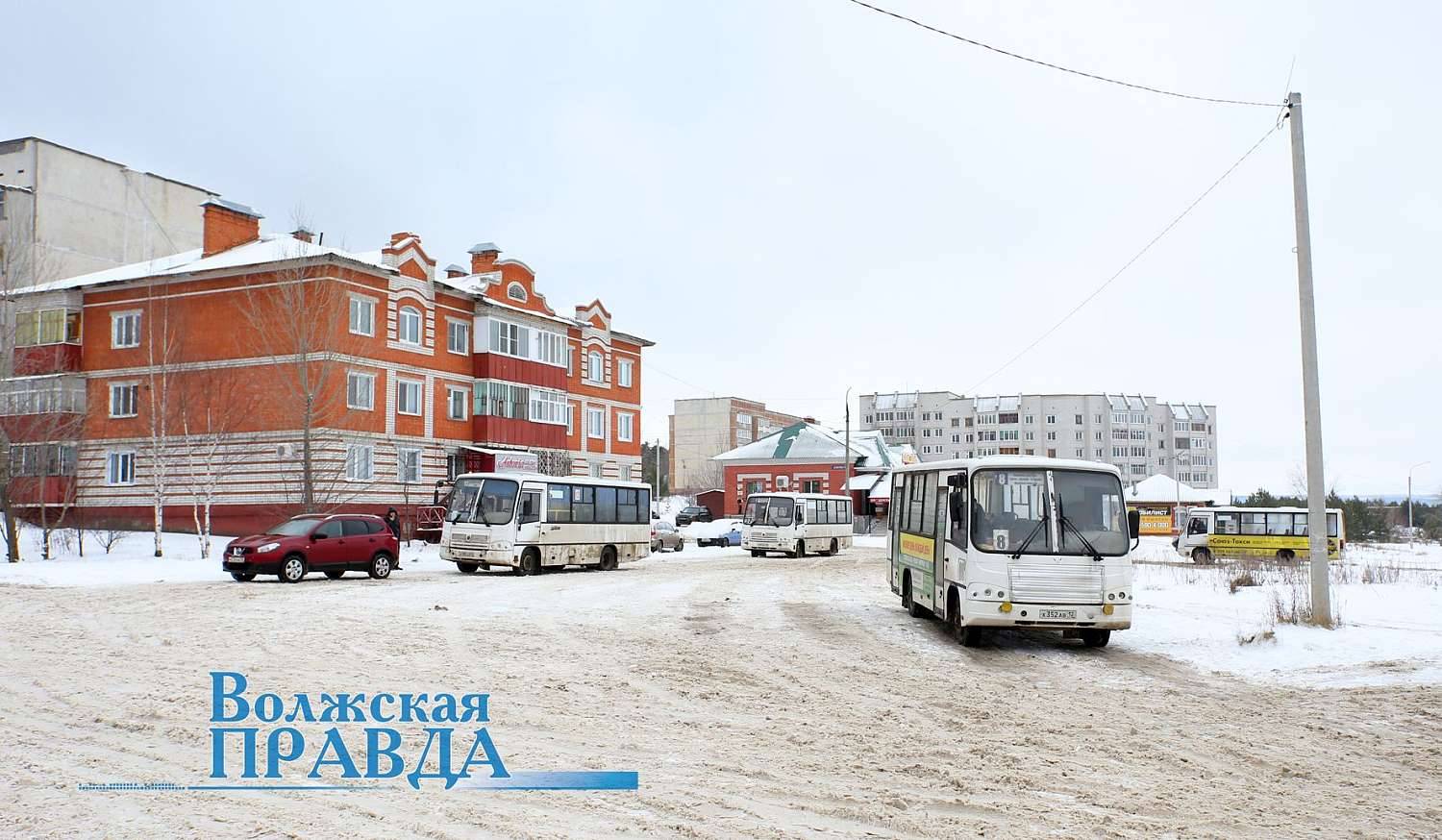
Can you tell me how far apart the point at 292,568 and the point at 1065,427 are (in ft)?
443

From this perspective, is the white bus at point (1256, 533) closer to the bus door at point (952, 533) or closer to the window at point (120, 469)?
the bus door at point (952, 533)

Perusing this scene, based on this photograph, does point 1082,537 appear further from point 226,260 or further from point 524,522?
point 226,260

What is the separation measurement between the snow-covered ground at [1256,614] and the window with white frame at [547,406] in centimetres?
1787

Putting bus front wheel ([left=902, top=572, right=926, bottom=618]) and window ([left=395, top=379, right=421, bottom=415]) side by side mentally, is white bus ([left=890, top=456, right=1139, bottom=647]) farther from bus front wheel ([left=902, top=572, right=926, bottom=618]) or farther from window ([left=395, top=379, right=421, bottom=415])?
window ([left=395, top=379, right=421, bottom=415])

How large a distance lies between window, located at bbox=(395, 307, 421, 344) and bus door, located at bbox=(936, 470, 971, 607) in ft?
111

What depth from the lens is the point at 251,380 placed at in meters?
42.8

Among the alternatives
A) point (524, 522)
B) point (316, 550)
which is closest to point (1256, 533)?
point (524, 522)

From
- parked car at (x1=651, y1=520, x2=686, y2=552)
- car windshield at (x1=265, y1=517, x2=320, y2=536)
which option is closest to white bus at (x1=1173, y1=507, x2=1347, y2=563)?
parked car at (x1=651, y1=520, x2=686, y2=552)

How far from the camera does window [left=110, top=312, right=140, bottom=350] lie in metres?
45.2

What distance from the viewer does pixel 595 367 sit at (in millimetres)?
60906

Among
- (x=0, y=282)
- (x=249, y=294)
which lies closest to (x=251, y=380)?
(x=249, y=294)

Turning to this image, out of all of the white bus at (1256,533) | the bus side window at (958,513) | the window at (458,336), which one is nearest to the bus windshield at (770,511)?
the window at (458,336)

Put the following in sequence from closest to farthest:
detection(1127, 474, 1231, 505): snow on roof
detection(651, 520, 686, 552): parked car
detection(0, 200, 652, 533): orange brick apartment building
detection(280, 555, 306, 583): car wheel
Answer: detection(280, 555, 306, 583): car wheel
detection(0, 200, 652, 533): orange brick apartment building
detection(651, 520, 686, 552): parked car
detection(1127, 474, 1231, 505): snow on roof

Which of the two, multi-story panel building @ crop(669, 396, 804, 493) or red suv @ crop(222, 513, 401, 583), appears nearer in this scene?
red suv @ crop(222, 513, 401, 583)
